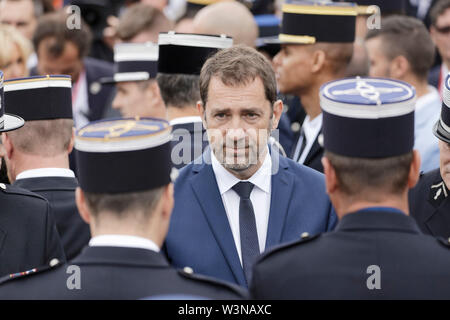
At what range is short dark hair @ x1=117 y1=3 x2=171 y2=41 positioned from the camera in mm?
8188

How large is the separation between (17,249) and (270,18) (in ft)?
17.5

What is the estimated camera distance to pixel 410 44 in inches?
271

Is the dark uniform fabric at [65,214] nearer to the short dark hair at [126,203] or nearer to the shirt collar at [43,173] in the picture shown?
the shirt collar at [43,173]

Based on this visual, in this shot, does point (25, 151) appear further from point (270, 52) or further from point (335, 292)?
point (270, 52)

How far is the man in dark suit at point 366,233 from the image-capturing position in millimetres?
3066

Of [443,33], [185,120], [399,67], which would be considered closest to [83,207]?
[185,120]

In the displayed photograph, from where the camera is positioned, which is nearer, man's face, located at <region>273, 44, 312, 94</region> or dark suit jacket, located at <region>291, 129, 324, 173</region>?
dark suit jacket, located at <region>291, 129, 324, 173</region>

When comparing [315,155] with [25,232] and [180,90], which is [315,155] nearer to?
[180,90]

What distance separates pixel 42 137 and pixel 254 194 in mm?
1207

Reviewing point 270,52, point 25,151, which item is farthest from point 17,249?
point 270,52

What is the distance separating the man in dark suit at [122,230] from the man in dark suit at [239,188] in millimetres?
862

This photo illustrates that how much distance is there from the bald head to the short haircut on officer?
2275mm

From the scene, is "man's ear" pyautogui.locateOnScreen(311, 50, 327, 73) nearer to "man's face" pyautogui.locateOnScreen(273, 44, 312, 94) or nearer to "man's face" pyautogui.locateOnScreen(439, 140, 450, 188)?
"man's face" pyautogui.locateOnScreen(273, 44, 312, 94)

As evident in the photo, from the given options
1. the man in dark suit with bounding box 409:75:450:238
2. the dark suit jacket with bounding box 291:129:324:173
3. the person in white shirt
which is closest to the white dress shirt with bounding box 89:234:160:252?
the man in dark suit with bounding box 409:75:450:238
